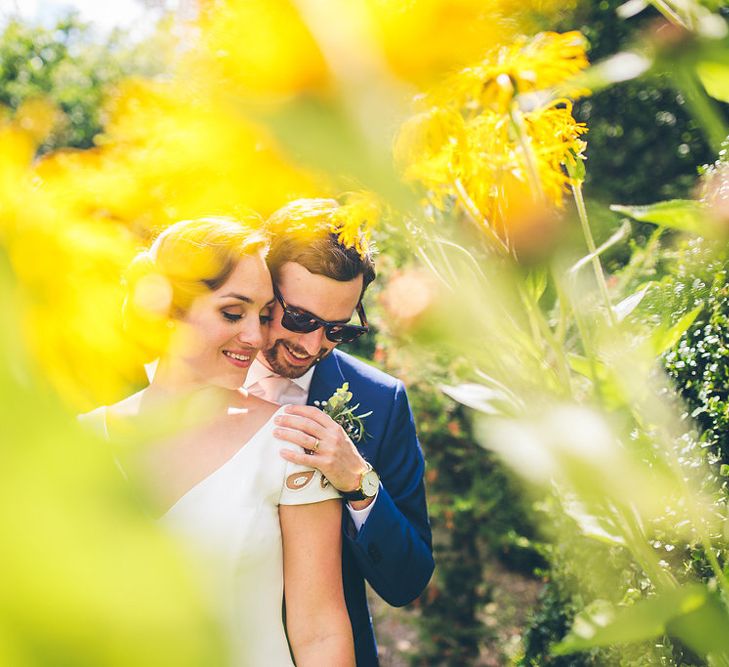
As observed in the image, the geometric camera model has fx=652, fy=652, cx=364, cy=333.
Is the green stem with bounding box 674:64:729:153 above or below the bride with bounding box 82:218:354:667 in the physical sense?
above

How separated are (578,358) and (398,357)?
3269 millimetres

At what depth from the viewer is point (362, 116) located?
24cm

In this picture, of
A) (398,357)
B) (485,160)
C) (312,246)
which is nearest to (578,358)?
(485,160)

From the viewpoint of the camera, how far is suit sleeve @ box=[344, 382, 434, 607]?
1.93 metres

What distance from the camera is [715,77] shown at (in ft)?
1.85

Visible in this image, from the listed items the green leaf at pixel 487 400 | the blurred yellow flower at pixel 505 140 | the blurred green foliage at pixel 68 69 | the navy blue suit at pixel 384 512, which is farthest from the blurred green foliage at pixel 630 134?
the blurred green foliage at pixel 68 69

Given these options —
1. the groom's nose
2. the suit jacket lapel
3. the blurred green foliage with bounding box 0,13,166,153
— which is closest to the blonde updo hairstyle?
the groom's nose

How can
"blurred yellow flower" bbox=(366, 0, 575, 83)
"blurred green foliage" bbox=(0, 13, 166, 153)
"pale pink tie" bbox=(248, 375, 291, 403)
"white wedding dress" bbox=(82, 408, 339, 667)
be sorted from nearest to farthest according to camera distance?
"blurred yellow flower" bbox=(366, 0, 575, 83)
"white wedding dress" bbox=(82, 408, 339, 667)
"pale pink tie" bbox=(248, 375, 291, 403)
"blurred green foliage" bbox=(0, 13, 166, 153)

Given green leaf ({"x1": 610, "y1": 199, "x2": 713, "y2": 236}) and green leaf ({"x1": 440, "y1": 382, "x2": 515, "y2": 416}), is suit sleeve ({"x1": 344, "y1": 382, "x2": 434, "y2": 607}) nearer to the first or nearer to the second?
green leaf ({"x1": 440, "y1": 382, "x2": 515, "y2": 416})

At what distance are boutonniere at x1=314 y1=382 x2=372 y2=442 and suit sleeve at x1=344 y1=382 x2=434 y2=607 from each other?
0.17 metres

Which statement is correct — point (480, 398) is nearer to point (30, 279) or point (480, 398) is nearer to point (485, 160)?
point (485, 160)

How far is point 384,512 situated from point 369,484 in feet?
0.43

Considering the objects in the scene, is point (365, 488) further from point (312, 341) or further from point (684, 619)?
point (684, 619)

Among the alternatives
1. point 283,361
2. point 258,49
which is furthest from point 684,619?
point 283,361
